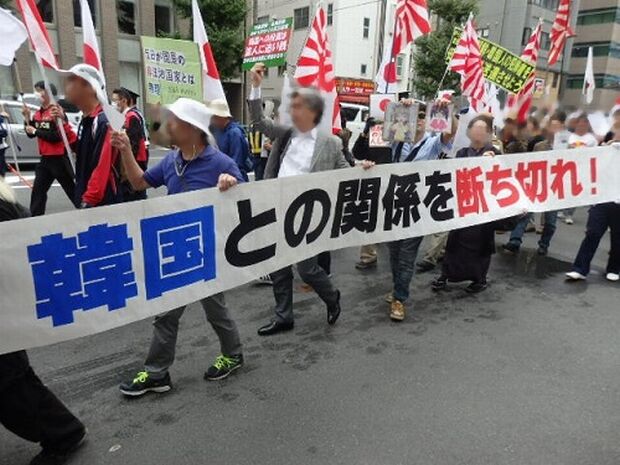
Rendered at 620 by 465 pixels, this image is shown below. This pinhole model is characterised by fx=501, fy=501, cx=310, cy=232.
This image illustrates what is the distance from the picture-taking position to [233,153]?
203 inches

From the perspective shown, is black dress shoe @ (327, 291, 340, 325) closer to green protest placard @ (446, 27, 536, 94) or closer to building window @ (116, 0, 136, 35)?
green protest placard @ (446, 27, 536, 94)

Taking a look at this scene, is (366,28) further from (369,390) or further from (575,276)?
(369,390)

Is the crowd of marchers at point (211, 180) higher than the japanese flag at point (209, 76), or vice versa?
the japanese flag at point (209, 76)

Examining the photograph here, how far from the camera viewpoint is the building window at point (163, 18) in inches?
925

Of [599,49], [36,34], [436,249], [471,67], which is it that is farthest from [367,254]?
[599,49]

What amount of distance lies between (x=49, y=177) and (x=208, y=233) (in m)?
4.29

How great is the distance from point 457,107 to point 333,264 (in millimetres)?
2168

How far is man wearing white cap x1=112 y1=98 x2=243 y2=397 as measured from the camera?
276cm

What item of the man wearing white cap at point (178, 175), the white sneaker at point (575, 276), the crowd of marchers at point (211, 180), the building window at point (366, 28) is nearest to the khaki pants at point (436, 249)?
the crowd of marchers at point (211, 180)

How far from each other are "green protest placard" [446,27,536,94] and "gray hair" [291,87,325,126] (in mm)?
4919

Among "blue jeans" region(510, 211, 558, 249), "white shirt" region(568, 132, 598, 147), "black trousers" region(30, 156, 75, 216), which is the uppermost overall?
"white shirt" region(568, 132, 598, 147)

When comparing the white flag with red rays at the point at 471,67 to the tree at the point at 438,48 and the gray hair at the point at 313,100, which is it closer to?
the gray hair at the point at 313,100

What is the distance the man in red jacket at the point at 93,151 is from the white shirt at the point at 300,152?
3.97ft

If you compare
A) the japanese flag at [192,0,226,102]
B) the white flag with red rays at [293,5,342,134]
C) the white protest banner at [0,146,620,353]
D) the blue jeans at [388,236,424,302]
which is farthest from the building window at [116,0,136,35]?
the blue jeans at [388,236,424,302]
